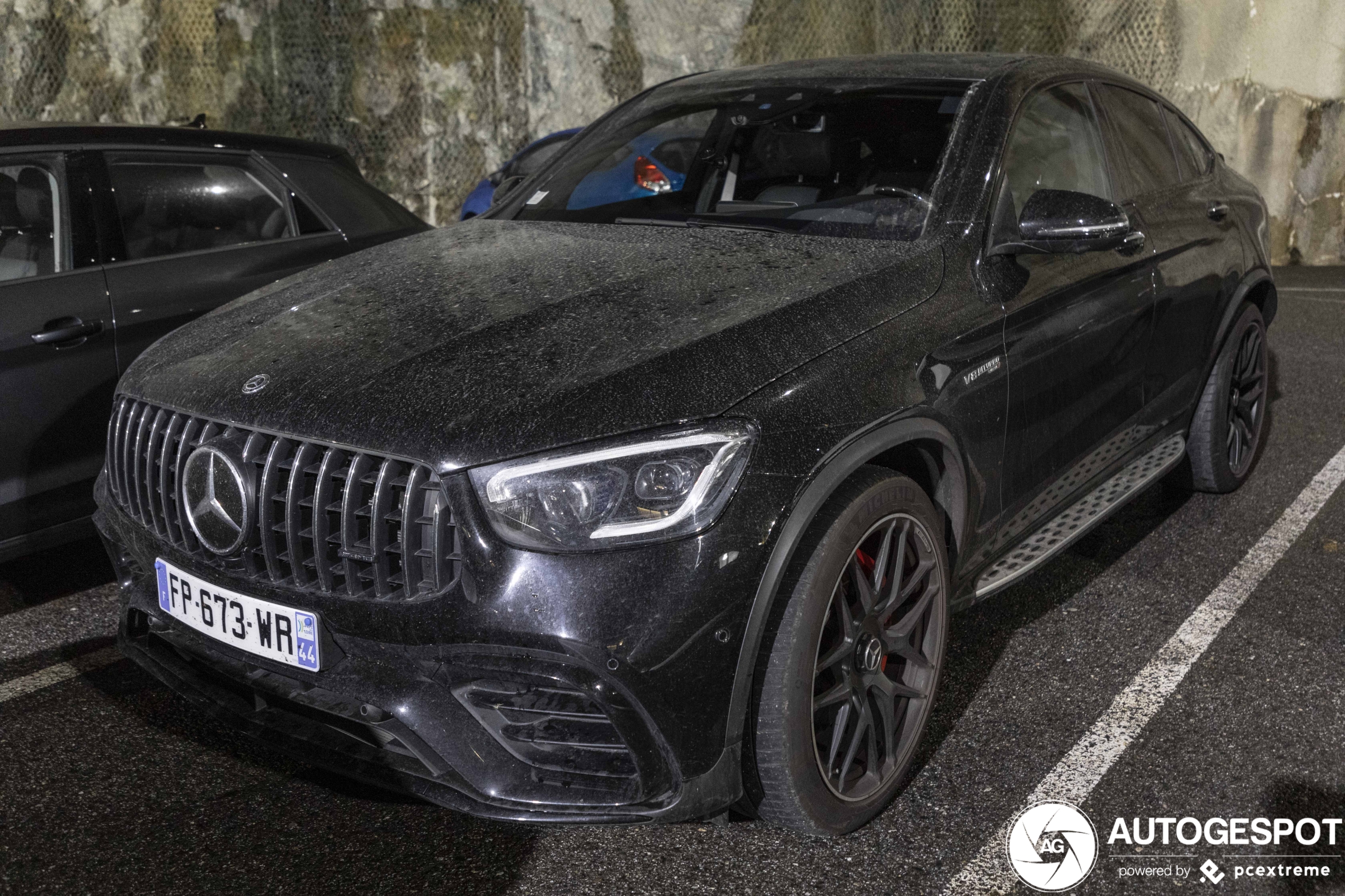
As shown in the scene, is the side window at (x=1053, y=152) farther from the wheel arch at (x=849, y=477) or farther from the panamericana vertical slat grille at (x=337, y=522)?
the panamericana vertical slat grille at (x=337, y=522)

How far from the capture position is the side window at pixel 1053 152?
129 inches

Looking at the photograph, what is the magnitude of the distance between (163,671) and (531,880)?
0.93m

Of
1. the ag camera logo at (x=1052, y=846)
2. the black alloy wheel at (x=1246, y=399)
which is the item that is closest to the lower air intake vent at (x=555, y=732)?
the ag camera logo at (x=1052, y=846)

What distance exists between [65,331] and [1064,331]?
2.99m

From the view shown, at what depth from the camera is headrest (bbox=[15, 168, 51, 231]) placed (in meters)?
3.97

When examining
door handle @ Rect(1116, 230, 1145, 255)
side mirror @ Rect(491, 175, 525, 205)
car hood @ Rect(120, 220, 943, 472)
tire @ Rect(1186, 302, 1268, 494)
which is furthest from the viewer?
tire @ Rect(1186, 302, 1268, 494)

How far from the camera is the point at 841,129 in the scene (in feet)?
11.4

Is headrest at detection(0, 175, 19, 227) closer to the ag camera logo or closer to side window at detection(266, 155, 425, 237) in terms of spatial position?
side window at detection(266, 155, 425, 237)

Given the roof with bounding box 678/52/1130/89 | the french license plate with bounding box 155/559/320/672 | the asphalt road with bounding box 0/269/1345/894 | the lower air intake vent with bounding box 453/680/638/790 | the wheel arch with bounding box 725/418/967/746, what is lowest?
the asphalt road with bounding box 0/269/1345/894

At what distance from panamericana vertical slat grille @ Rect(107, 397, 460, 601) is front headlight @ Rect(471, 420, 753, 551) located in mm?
111

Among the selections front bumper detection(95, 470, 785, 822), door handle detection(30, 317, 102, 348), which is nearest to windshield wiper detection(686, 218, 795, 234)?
→ front bumper detection(95, 470, 785, 822)

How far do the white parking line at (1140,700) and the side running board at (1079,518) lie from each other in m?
0.42

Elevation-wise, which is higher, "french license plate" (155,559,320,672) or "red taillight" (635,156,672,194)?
"red taillight" (635,156,672,194)

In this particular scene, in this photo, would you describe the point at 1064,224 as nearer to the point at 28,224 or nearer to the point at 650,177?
the point at 650,177
